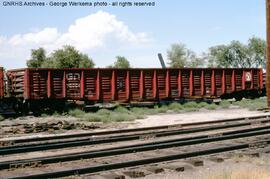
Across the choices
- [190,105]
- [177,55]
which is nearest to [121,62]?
[177,55]

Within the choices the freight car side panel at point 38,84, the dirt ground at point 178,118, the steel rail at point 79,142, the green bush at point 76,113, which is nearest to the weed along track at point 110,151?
the steel rail at point 79,142

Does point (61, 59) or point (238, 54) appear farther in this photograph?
point (238, 54)

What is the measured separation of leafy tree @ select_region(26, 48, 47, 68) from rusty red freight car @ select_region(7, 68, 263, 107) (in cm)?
5432

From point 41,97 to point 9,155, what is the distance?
12.5m

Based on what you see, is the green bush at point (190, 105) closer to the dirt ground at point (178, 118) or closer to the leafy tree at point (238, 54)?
the dirt ground at point (178, 118)

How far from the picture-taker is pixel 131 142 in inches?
428

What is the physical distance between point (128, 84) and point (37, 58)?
188 feet

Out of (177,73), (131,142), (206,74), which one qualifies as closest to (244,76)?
(206,74)

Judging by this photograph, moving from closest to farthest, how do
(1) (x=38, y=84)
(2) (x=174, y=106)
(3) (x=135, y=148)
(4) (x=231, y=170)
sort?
(4) (x=231, y=170) → (3) (x=135, y=148) → (1) (x=38, y=84) → (2) (x=174, y=106)

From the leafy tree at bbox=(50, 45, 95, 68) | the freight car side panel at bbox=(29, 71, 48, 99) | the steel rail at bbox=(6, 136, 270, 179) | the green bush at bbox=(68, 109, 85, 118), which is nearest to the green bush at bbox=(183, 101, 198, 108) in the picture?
the green bush at bbox=(68, 109, 85, 118)

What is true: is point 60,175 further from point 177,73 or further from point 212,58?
point 212,58

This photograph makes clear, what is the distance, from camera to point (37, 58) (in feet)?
255

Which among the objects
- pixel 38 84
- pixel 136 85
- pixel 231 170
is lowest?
pixel 231 170

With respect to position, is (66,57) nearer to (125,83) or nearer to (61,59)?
(61,59)
